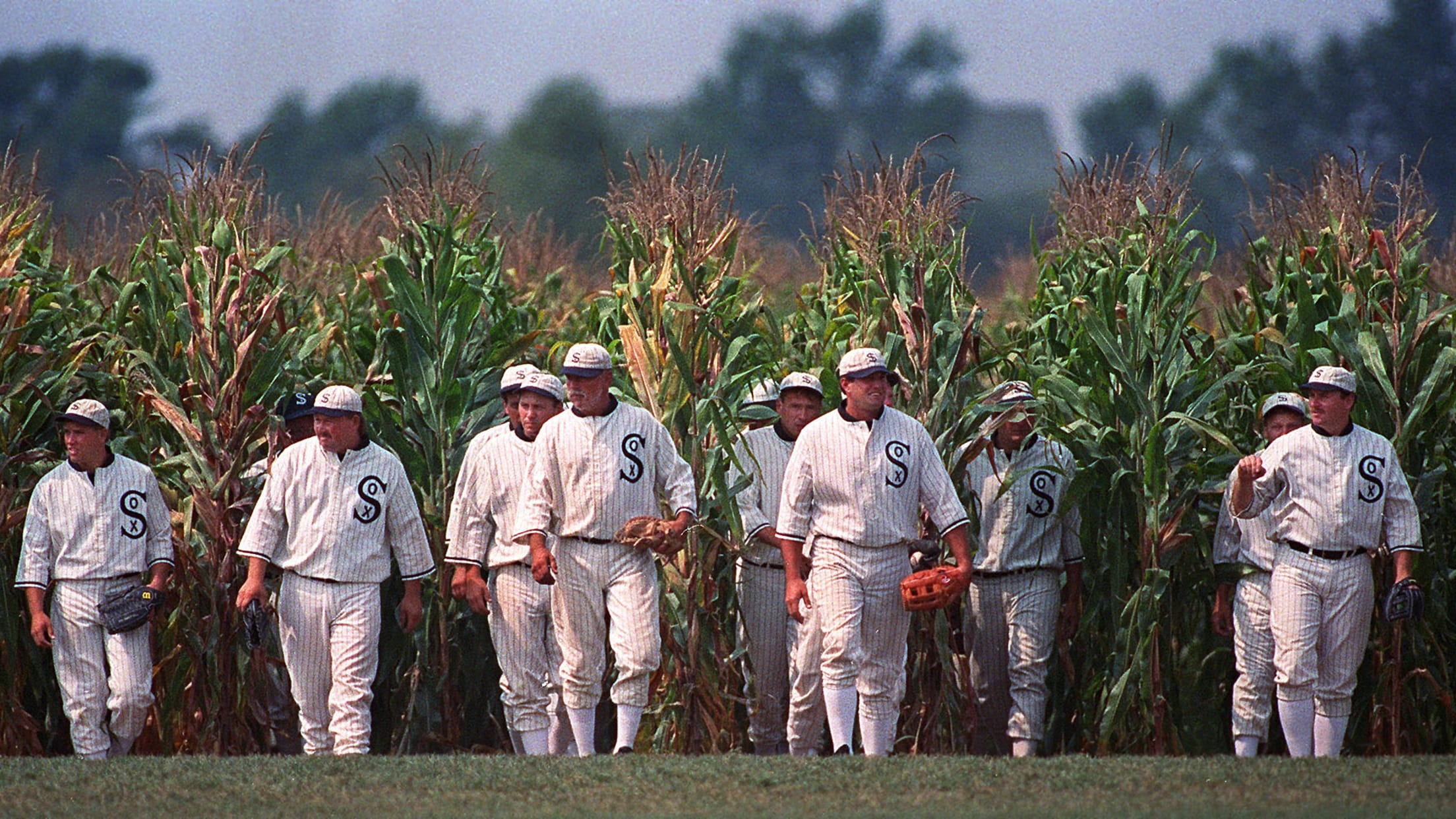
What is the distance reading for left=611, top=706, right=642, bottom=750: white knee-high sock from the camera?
25.9 feet

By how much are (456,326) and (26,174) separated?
13.8 ft

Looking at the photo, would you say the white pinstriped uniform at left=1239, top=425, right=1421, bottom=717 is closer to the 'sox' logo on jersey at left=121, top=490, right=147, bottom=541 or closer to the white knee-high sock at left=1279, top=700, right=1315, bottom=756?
the white knee-high sock at left=1279, top=700, right=1315, bottom=756

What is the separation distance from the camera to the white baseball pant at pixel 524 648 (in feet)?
27.3

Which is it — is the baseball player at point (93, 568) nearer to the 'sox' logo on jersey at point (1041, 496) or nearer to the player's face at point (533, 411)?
the player's face at point (533, 411)

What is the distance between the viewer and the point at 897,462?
26.6 ft

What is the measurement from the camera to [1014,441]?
893cm

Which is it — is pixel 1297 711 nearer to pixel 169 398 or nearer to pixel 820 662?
pixel 820 662

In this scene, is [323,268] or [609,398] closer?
[609,398]

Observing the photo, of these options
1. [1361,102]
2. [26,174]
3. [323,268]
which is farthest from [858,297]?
[1361,102]

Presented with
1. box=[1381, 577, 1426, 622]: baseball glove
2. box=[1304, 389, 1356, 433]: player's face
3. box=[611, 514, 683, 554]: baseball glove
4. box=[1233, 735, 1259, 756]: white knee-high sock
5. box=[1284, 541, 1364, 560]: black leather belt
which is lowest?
box=[1233, 735, 1259, 756]: white knee-high sock

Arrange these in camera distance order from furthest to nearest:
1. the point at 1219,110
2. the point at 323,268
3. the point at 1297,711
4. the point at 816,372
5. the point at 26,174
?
the point at 1219,110
the point at 323,268
the point at 26,174
the point at 816,372
the point at 1297,711

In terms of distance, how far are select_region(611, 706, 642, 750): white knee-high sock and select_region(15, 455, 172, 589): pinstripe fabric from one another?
2.32 metres

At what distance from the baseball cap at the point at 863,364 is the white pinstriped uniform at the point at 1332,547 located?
73.8 inches

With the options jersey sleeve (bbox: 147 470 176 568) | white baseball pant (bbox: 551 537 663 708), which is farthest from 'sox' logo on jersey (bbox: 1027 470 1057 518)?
jersey sleeve (bbox: 147 470 176 568)
